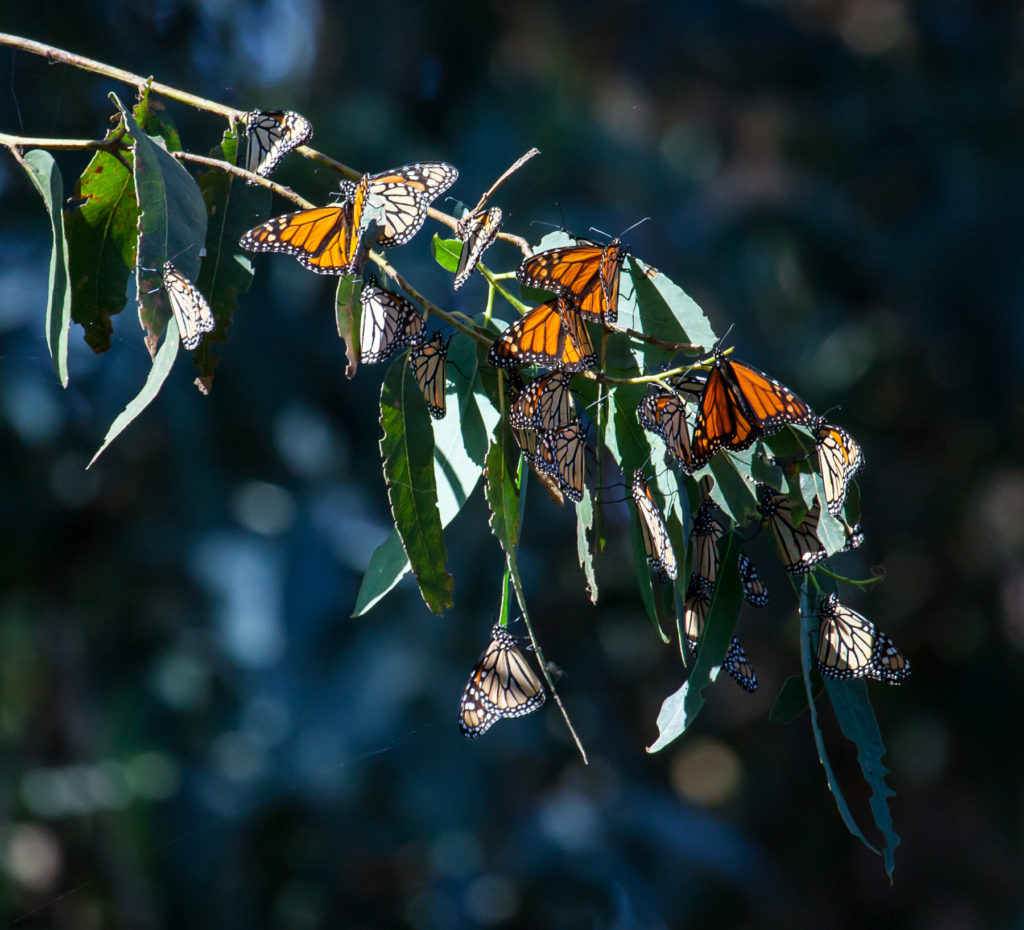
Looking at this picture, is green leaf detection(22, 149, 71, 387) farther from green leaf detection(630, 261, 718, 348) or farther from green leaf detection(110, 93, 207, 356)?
green leaf detection(630, 261, 718, 348)

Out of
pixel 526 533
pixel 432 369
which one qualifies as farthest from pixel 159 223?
pixel 526 533

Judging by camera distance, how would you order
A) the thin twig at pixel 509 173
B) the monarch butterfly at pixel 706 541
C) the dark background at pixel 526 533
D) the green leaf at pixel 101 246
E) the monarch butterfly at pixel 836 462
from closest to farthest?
the thin twig at pixel 509 173, the monarch butterfly at pixel 836 462, the monarch butterfly at pixel 706 541, the green leaf at pixel 101 246, the dark background at pixel 526 533

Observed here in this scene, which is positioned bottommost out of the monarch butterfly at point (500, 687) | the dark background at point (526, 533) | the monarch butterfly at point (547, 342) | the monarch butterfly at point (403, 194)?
the dark background at point (526, 533)

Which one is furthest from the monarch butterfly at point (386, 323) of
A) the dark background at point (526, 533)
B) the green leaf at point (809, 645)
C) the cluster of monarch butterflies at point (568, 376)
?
the dark background at point (526, 533)

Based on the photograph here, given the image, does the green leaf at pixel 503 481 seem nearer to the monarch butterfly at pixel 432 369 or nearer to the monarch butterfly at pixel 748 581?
the monarch butterfly at pixel 432 369

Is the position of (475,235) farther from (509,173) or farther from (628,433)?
(628,433)

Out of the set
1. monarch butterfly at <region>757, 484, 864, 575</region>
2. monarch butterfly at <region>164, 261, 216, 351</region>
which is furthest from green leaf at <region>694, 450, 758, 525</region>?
monarch butterfly at <region>164, 261, 216, 351</region>

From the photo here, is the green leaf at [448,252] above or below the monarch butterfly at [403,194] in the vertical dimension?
below
